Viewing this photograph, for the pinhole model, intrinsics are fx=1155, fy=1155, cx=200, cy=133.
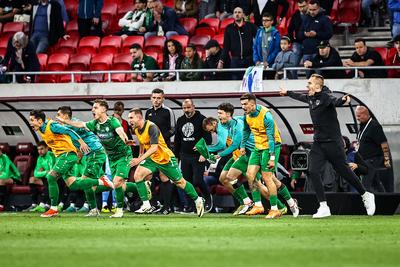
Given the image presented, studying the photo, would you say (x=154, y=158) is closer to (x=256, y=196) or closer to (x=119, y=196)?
(x=119, y=196)

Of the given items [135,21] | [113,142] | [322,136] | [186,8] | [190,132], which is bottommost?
[190,132]

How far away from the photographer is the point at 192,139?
2216 cm

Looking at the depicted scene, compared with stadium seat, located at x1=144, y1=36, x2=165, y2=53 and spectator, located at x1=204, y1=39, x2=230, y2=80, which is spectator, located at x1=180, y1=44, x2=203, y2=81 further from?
stadium seat, located at x1=144, y1=36, x2=165, y2=53

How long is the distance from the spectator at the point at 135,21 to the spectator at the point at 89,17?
0.61m

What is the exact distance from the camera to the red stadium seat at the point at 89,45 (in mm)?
27750

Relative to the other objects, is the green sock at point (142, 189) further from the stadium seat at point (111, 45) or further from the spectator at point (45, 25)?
the spectator at point (45, 25)

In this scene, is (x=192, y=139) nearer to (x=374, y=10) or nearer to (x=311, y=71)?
Answer: (x=311, y=71)

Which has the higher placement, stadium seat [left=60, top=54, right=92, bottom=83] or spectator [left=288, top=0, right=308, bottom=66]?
spectator [left=288, top=0, right=308, bottom=66]

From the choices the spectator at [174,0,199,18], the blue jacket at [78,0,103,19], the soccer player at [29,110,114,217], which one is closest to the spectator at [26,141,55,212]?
the blue jacket at [78,0,103,19]

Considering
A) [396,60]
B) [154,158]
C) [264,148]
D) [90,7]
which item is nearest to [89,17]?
[90,7]

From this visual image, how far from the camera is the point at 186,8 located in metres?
28.1

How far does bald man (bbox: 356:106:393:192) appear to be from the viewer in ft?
68.9

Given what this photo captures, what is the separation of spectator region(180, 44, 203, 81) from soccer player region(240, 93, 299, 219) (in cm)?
548

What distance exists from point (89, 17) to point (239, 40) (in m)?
5.28
